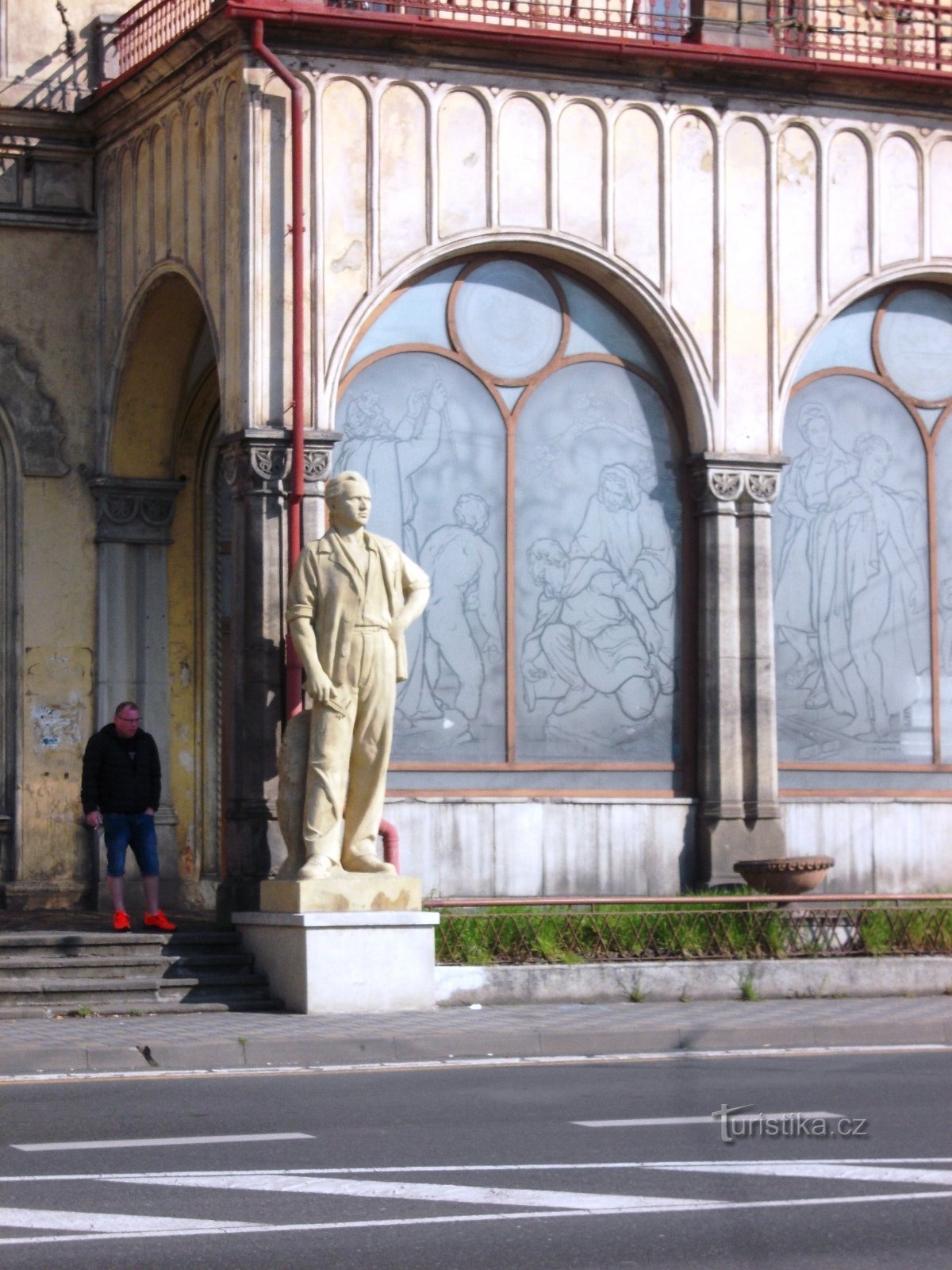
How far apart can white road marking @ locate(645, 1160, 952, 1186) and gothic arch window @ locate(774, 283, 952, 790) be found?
1067 centimetres

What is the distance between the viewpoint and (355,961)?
15.4 metres

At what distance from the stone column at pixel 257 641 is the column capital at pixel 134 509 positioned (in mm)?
3004

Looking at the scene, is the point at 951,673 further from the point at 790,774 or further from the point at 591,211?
the point at 591,211

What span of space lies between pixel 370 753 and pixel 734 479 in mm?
4756

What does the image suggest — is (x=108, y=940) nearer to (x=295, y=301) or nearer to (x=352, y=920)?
(x=352, y=920)

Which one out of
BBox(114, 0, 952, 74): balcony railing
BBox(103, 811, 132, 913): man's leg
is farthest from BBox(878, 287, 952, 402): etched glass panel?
BBox(103, 811, 132, 913): man's leg

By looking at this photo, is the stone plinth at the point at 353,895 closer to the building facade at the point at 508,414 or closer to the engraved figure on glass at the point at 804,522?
the building facade at the point at 508,414

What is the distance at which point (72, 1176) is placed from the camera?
8.79m

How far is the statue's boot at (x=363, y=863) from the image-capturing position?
15.9m

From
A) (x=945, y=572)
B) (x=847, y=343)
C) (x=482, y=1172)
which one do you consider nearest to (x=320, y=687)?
(x=847, y=343)

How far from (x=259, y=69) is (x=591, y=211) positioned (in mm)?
2937

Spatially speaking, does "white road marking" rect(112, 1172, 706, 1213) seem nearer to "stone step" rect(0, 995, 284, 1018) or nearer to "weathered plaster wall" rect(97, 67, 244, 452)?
"stone step" rect(0, 995, 284, 1018)

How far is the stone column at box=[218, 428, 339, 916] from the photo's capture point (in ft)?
56.7

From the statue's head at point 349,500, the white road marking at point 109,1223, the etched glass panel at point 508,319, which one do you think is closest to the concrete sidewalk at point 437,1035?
the statue's head at point 349,500
